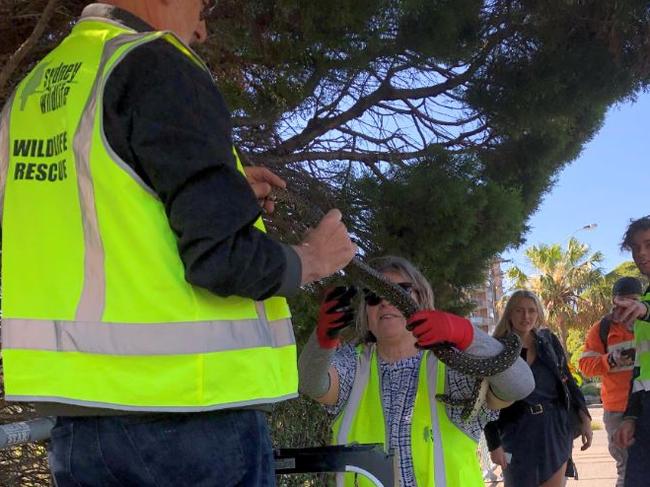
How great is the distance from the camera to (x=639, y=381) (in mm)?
4109

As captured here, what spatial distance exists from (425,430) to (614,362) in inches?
138

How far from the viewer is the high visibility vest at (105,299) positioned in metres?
1.18

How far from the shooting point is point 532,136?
481 cm

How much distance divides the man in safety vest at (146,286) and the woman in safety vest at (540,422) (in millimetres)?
4271

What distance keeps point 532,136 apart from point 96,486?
412 cm

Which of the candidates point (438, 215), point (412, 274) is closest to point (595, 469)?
point (438, 215)

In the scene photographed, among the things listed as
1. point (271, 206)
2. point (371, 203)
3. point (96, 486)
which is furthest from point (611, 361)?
point (96, 486)

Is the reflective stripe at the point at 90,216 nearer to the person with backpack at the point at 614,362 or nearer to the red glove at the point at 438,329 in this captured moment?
the red glove at the point at 438,329

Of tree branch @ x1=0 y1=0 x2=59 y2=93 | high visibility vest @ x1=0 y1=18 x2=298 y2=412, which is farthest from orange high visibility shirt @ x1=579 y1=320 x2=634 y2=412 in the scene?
high visibility vest @ x1=0 y1=18 x2=298 y2=412

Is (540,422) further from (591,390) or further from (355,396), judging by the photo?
(591,390)

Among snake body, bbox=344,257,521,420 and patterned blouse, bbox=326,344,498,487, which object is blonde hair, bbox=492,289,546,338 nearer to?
patterned blouse, bbox=326,344,498,487

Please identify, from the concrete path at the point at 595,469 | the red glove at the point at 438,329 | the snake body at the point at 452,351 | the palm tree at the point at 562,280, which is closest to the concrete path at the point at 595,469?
the concrete path at the point at 595,469

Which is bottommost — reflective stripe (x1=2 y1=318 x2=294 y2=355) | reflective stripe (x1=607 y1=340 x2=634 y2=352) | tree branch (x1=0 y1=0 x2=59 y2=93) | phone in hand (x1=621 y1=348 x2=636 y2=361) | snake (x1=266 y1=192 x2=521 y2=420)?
reflective stripe (x1=2 y1=318 x2=294 y2=355)

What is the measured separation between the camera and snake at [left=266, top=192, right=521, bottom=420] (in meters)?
2.19
